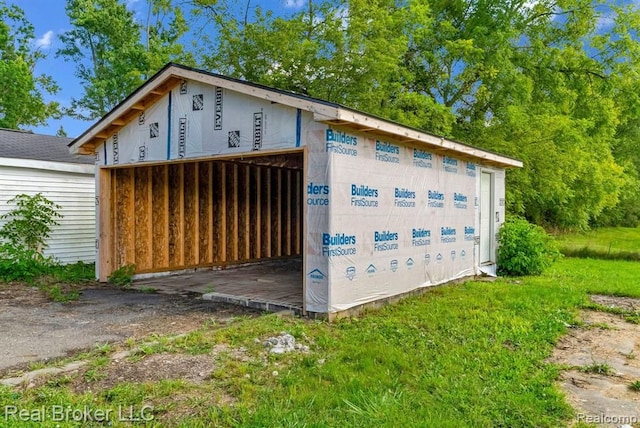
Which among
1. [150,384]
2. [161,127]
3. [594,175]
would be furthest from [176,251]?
[594,175]

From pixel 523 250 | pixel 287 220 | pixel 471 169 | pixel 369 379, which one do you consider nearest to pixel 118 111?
pixel 287 220

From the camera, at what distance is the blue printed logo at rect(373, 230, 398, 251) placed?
6.25m

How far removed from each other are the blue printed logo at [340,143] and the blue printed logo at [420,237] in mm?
1993

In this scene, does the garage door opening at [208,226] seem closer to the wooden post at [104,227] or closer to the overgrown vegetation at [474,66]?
the wooden post at [104,227]

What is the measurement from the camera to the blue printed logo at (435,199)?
7.58 meters

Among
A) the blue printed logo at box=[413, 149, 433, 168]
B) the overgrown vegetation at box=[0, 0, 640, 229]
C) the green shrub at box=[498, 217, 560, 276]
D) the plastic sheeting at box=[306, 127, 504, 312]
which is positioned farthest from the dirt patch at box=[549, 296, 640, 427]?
the overgrown vegetation at box=[0, 0, 640, 229]

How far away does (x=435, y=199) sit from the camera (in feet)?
25.5

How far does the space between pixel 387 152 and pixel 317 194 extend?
150 cm

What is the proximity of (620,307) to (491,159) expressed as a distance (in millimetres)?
3729

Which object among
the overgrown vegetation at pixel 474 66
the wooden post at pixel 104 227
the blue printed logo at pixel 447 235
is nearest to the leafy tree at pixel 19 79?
the overgrown vegetation at pixel 474 66

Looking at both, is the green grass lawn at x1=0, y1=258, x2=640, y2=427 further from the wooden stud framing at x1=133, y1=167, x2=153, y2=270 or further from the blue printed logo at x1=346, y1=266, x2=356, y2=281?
the wooden stud framing at x1=133, y1=167, x2=153, y2=270

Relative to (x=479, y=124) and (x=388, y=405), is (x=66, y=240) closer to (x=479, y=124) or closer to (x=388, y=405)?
(x=388, y=405)

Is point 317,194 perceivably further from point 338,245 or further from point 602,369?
point 602,369

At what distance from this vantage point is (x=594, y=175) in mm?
16297
